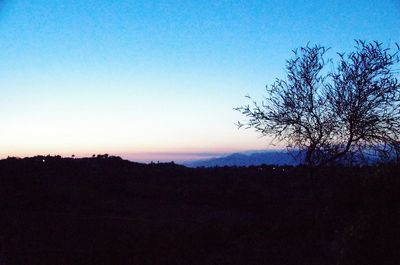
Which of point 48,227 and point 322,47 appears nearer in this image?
point 322,47

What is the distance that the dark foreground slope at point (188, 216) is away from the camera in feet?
30.3

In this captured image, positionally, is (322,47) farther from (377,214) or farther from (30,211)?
(30,211)

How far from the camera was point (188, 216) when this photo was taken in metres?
21.9

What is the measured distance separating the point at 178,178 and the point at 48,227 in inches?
634

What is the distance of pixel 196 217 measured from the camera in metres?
21.6

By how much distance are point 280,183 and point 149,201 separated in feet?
37.5

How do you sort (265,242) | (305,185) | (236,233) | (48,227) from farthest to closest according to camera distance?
1. (305,185)
2. (48,227)
3. (236,233)
4. (265,242)

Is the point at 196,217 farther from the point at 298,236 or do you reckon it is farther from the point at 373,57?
the point at 373,57

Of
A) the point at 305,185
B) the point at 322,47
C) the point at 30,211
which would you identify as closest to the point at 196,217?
the point at 30,211

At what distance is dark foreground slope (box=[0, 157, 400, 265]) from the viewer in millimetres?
9227

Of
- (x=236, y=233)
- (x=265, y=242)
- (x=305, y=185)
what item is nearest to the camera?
(x=265, y=242)

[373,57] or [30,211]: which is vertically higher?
[373,57]

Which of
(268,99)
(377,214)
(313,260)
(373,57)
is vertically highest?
(373,57)

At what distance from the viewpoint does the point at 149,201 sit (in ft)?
85.8
